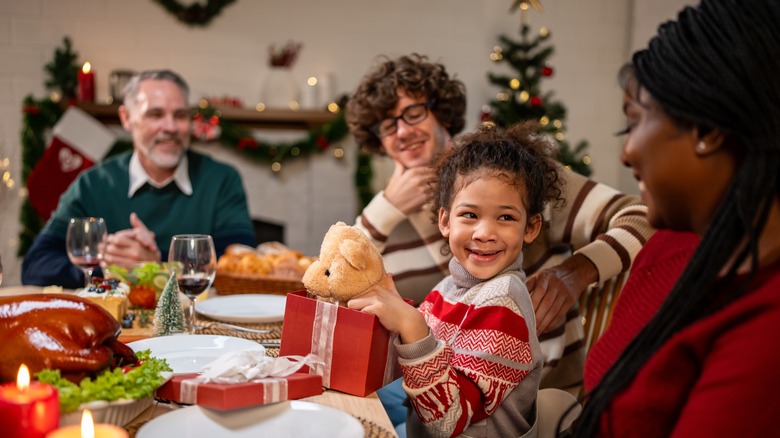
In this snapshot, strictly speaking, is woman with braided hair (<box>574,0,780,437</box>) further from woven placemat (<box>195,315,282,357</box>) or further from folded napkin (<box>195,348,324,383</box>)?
woven placemat (<box>195,315,282,357</box>)

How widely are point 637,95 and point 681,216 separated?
6.2 inches

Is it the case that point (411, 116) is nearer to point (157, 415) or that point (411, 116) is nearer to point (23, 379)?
point (157, 415)

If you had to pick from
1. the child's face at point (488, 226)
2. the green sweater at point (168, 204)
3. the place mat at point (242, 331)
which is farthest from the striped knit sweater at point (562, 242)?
the green sweater at point (168, 204)

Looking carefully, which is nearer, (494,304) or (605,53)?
(494,304)

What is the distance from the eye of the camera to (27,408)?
777 millimetres

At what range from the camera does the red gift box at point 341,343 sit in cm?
113

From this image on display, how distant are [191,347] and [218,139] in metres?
3.59

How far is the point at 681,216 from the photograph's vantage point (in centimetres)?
82

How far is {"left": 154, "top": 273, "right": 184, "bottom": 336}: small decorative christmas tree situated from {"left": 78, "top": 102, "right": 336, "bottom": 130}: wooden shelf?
3.28 metres

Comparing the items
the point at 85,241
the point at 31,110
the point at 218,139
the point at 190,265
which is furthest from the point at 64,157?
the point at 190,265

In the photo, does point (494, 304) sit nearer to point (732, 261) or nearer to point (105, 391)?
point (732, 261)

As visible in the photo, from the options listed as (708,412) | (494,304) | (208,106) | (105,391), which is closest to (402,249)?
(494,304)

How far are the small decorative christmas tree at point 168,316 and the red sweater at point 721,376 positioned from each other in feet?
3.16

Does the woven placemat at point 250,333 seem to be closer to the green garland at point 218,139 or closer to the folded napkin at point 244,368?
the folded napkin at point 244,368
